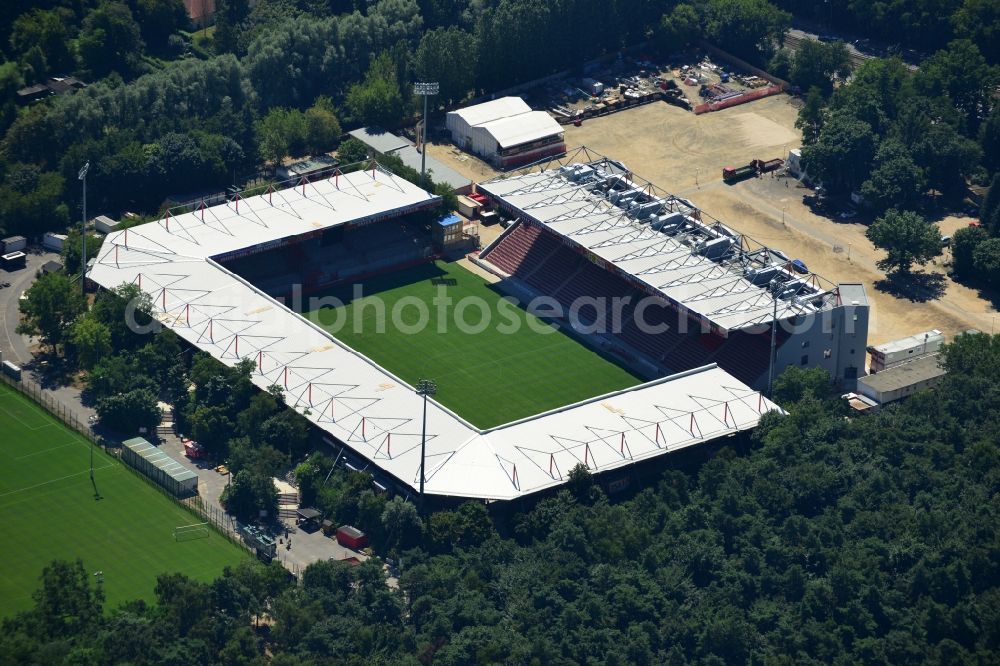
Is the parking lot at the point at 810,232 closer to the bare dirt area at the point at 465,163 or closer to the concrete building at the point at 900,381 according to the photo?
the bare dirt area at the point at 465,163

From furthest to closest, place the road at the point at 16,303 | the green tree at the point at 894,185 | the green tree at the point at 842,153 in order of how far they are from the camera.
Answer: the green tree at the point at 842,153 → the green tree at the point at 894,185 → the road at the point at 16,303

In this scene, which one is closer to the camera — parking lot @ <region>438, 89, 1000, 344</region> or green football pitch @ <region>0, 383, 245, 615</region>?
green football pitch @ <region>0, 383, 245, 615</region>

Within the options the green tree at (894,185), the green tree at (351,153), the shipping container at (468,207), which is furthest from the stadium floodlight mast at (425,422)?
the green tree at (894,185)

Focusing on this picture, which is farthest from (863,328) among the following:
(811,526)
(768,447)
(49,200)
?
(49,200)

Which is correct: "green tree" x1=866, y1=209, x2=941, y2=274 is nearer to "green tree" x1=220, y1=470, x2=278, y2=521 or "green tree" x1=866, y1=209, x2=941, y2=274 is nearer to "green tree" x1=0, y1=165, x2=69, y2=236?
"green tree" x1=220, y1=470, x2=278, y2=521

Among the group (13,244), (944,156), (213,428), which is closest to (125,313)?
(213,428)

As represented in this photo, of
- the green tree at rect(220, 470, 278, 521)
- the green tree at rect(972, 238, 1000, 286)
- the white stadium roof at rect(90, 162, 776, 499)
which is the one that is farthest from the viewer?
the green tree at rect(972, 238, 1000, 286)

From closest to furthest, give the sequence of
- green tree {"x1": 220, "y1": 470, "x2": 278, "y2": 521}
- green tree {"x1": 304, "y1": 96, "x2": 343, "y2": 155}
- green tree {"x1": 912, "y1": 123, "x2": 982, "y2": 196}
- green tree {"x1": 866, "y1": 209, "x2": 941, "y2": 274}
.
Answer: green tree {"x1": 220, "y1": 470, "x2": 278, "y2": 521} < green tree {"x1": 866, "y1": 209, "x2": 941, "y2": 274} < green tree {"x1": 912, "y1": 123, "x2": 982, "y2": 196} < green tree {"x1": 304, "y1": 96, "x2": 343, "y2": 155}

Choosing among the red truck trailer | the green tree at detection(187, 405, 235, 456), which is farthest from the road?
the red truck trailer
